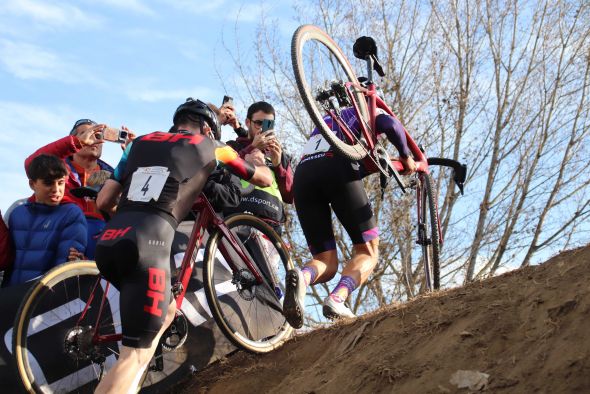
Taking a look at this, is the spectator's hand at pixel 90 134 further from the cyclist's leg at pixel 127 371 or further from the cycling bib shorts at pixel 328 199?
the cyclist's leg at pixel 127 371

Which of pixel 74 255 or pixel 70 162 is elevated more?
pixel 70 162

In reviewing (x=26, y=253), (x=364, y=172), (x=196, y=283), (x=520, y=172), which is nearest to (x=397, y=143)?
(x=364, y=172)

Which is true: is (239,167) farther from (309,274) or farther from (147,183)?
(309,274)

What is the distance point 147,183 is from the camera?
14.1ft

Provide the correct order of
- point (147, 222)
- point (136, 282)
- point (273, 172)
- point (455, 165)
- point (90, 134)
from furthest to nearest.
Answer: point (455, 165) → point (273, 172) → point (90, 134) → point (147, 222) → point (136, 282)

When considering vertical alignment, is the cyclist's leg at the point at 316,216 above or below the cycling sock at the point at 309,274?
above

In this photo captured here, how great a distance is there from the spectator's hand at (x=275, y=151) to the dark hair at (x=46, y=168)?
174cm

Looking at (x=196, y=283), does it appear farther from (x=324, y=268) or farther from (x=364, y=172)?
(x=364, y=172)

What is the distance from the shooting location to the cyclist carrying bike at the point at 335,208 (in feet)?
18.1

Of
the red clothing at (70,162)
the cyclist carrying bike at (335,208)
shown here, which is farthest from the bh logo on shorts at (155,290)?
the red clothing at (70,162)

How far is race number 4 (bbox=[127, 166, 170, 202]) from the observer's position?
427 centimetres

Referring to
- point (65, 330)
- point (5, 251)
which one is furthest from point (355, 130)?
point (5, 251)

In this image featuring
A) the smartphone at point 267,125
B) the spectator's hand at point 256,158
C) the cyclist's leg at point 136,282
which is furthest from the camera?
the smartphone at point 267,125

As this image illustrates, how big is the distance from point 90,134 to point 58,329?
1970 mm
